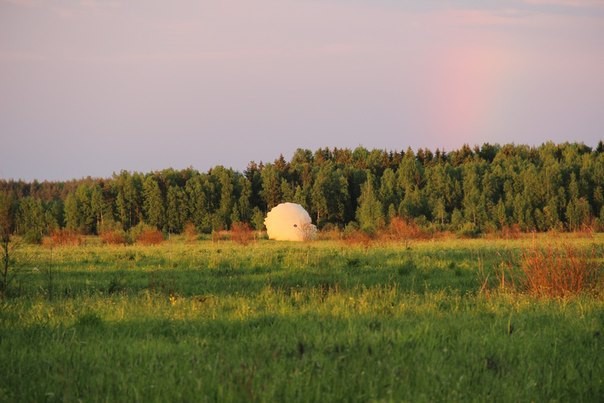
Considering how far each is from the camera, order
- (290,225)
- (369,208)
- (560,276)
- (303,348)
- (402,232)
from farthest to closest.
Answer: (369,208) → (290,225) → (402,232) → (560,276) → (303,348)

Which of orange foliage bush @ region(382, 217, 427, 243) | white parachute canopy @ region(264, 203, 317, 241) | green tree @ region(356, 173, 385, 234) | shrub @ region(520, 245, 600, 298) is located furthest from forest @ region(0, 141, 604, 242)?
shrub @ region(520, 245, 600, 298)

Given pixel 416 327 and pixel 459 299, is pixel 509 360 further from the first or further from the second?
pixel 459 299

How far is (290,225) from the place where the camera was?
5300 cm

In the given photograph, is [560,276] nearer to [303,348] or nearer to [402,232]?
[303,348]

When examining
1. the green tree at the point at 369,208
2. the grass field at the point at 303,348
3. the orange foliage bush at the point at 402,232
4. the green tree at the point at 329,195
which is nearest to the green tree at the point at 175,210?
the green tree at the point at 329,195

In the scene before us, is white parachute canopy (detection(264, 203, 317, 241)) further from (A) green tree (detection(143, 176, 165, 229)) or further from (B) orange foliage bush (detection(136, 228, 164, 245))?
(A) green tree (detection(143, 176, 165, 229))

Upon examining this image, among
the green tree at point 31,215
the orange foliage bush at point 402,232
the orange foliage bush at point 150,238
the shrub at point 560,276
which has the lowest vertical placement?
the orange foliage bush at point 402,232

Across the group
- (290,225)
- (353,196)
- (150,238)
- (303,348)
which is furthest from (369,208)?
(303,348)

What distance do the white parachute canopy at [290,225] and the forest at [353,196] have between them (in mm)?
10927

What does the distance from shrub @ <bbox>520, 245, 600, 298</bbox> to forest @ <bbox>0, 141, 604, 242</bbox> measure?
49597mm

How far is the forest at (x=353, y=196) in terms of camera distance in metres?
66.8

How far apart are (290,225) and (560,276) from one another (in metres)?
41.5

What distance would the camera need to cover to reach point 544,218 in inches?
2596

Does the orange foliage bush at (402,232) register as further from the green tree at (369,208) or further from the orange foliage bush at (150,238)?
the green tree at (369,208)
